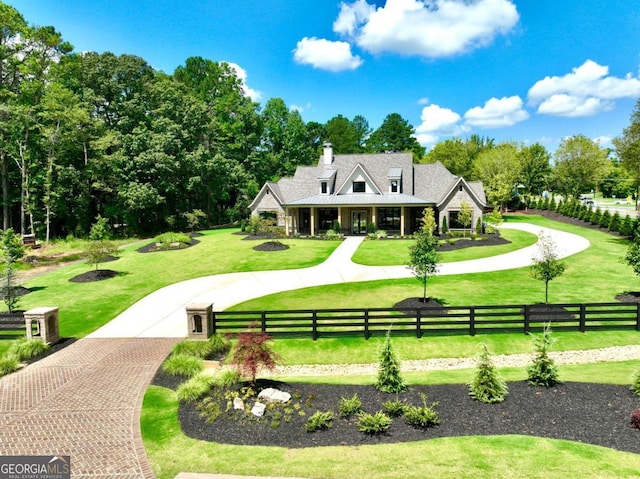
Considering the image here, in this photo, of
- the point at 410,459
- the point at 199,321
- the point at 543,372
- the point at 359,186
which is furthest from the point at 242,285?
the point at 359,186

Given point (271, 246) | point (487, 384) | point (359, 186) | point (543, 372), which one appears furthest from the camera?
point (359, 186)

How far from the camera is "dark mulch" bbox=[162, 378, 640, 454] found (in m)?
8.26

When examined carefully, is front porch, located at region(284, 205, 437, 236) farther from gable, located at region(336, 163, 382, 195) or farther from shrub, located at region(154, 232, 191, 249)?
shrub, located at region(154, 232, 191, 249)

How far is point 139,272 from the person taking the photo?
25875mm

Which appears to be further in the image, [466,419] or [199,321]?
[199,321]

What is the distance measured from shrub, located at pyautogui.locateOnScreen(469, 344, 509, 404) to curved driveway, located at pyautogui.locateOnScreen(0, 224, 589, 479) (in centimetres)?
754

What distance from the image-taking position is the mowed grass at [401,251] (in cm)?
2861

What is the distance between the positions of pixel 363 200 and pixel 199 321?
28563 millimetres

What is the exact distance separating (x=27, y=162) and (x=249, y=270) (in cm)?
3149

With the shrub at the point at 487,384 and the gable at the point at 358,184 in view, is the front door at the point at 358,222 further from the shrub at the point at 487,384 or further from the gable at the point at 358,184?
the shrub at the point at 487,384

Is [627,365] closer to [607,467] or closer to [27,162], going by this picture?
[607,467]

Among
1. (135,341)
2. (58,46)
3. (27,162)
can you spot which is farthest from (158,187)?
(135,341)

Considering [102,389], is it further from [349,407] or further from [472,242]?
[472,242]

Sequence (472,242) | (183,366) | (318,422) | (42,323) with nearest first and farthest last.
Result: 1. (318,422)
2. (183,366)
3. (42,323)
4. (472,242)
